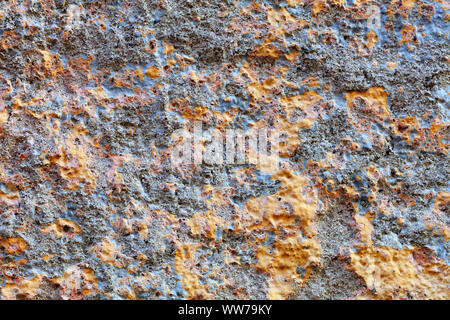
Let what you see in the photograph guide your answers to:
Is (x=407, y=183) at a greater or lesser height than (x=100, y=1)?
lesser

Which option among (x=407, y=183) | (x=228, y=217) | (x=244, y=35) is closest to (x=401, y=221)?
(x=407, y=183)

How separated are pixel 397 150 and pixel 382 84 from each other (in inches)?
4.8

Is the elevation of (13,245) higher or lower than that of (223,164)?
lower

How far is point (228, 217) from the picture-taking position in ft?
2.41

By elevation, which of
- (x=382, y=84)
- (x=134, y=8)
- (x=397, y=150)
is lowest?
(x=397, y=150)

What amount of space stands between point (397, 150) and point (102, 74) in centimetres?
54

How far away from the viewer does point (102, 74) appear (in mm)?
738

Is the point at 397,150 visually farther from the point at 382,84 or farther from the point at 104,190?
the point at 104,190

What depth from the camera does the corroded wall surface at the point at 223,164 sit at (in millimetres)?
714

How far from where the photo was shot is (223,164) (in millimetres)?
743

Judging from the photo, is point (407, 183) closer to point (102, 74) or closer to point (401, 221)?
point (401, 221)

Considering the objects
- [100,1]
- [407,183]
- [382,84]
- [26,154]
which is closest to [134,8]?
[100,1]

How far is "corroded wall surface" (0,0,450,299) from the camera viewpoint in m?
0.71

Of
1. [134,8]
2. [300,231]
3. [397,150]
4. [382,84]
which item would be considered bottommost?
[300,231]
